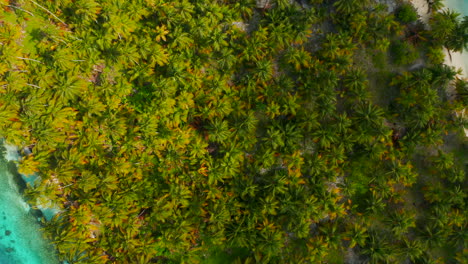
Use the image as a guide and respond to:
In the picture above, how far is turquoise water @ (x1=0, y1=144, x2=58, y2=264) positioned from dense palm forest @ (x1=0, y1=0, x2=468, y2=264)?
931 millimetres

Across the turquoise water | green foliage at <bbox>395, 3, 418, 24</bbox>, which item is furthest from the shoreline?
the turquoise water

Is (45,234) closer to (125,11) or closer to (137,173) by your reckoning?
(137,173)

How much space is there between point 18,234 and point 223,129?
7.28 m

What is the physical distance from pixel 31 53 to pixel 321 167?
9152 mm

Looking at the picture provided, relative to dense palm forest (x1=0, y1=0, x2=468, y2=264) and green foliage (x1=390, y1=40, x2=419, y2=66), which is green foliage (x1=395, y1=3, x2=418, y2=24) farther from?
green foliage (x1=390, y1=40, x2=419, y2=66)

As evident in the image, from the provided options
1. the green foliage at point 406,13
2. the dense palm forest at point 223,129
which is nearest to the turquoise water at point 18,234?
the dense palm forest at point 223,129

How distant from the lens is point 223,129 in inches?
313

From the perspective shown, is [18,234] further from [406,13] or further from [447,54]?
[447,54]

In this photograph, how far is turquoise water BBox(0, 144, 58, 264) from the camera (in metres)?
8.66

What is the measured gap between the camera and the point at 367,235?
828 cm

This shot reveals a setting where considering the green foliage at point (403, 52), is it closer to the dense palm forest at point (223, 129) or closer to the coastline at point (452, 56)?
the dense palm forest at point (223, 129)

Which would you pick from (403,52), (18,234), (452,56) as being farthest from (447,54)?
(18,234)

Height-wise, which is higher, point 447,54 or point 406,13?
point 406,13

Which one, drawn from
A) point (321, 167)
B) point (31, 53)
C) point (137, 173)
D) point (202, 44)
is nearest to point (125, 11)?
point (202, 44)
